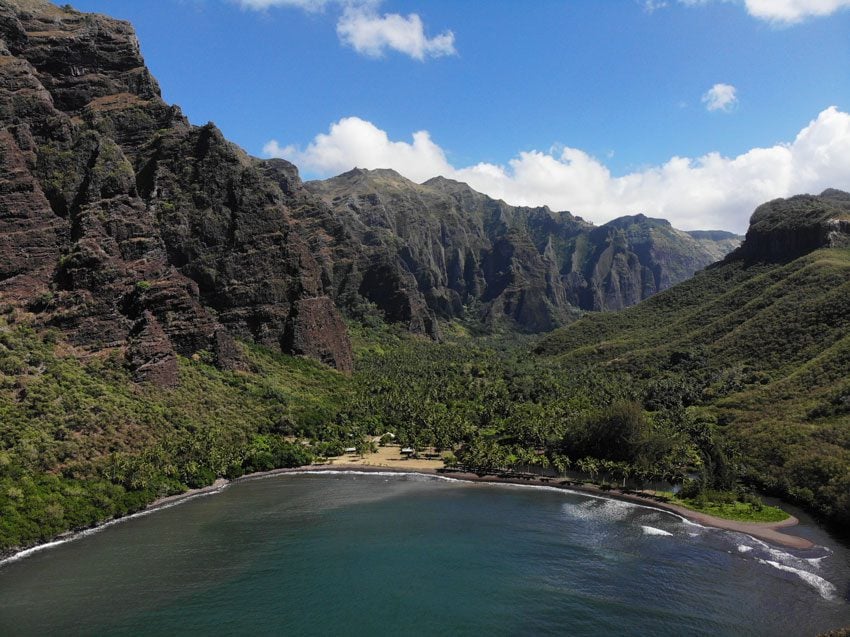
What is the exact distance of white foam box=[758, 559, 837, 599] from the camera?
72.8 meters

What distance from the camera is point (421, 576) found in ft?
261

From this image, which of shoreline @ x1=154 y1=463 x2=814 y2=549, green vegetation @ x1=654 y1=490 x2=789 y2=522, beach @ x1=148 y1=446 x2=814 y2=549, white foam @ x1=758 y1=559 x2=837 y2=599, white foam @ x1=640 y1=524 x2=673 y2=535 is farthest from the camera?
green vegetation @ x1=654 y1=490 x2=789 y2=522

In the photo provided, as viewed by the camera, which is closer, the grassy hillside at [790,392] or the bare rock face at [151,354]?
the grassy hillside at [790,392]

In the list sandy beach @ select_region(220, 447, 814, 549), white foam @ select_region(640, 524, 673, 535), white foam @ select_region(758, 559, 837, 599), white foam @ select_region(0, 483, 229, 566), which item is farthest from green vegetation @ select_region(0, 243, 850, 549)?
white foam @ select_region(758, 559, 837, 599)

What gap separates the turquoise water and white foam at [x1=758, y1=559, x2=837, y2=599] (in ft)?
0.83

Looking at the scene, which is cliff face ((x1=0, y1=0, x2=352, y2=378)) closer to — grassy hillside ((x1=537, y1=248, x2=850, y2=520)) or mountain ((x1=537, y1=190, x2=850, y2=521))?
mountain ((x1=537, y1=190, x2=850, y2=521))

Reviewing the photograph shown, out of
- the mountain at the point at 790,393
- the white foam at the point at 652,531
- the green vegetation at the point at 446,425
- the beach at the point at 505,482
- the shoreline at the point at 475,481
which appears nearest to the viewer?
the shoreline at the point at 475,481

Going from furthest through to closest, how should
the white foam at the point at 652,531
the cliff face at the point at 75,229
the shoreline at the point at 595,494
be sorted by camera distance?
the cliff face at the point at 75,229 → the white foam at the point at 652,531 → the shoreline at the point at 595,494

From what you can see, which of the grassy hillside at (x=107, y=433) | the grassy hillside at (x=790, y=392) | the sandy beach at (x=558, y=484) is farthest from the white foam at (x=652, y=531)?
the grassy hillside at (x=107, y=433)

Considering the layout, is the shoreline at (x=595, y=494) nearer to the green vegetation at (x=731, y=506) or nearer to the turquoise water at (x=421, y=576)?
the green vegetation at (x=731, y=506)

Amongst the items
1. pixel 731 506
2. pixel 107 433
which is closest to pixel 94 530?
pixel 107 433

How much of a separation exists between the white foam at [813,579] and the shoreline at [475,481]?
24.6 ft

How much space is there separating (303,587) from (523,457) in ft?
217

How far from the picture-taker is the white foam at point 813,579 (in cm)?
7281
